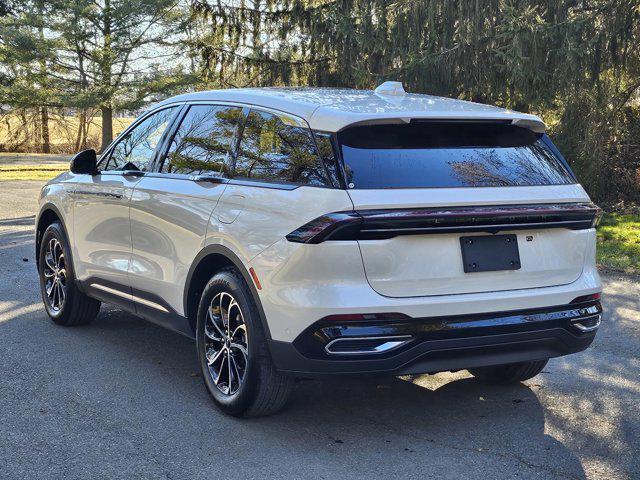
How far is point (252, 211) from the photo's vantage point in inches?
174

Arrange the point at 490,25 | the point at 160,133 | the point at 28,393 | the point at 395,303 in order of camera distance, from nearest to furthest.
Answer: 1. the point at 395,303
2. the point at 28,393
3. the point at 160,133
4. the point at 490,25

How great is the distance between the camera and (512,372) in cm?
524

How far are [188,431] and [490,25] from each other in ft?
37.5

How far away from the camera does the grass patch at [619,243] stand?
32.3ft

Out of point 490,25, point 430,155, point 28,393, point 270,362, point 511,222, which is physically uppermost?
point 490,25

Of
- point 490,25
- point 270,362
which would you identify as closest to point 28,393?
point 270,362

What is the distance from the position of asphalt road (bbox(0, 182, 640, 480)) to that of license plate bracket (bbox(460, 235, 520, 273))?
91 centimetres

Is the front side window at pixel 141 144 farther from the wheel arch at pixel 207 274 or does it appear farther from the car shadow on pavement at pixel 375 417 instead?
the car shadow on pavement at pixel 375 417

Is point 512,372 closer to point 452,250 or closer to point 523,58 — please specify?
point 452,250

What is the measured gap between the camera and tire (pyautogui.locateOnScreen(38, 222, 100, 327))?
6.65 metres

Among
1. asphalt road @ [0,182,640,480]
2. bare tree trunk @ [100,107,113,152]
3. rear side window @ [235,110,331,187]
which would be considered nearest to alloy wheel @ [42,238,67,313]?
asphalt road @ [0,182,640,480]

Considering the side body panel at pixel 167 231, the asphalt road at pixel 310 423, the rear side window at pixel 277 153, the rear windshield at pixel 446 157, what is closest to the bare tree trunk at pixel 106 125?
the asphalt road at pixel 310 423

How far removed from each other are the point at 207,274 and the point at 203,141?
845mm

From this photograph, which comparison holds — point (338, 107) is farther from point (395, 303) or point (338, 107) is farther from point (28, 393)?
point (28, 393)
